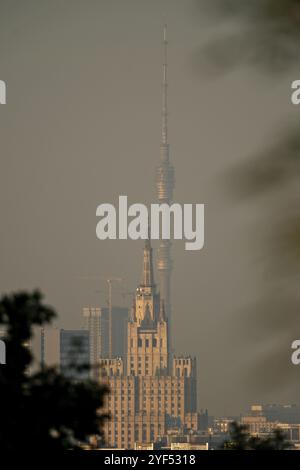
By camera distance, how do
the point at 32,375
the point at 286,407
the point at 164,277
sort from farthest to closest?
the point at 164,277
the point at 286,407
the point at 32,375

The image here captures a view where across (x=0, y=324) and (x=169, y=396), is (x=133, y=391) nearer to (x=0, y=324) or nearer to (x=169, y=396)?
(x=169, y=396)

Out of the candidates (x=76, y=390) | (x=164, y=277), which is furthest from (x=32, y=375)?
(x=164, y=277)

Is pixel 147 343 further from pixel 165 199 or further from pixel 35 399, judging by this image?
pixel 35 399

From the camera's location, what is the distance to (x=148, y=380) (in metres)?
85.6

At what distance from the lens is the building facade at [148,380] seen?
75562 mm

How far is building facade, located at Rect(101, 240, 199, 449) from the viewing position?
75.6 metres

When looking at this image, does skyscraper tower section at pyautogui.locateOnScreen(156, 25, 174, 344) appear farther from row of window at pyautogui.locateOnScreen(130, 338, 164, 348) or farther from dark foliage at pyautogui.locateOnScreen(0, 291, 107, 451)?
dark foliage at pyautogui.locateOnScreen(0, 291, 107, 451)

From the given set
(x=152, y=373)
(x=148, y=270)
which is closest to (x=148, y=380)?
(x=152, y=373)

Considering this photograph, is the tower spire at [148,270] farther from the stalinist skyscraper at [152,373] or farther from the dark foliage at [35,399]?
the dark foliage at [35,399]

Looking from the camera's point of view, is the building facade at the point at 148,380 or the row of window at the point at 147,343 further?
the row of window at the point at 147,343

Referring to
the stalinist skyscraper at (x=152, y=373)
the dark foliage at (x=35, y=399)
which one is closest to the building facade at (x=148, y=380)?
the stalinist skyscraper at (x=152, y=373)

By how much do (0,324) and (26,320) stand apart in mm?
160
